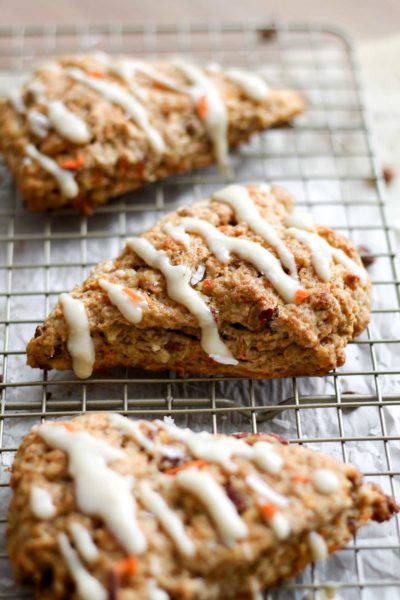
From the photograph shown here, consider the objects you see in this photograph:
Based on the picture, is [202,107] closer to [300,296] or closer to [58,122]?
[58,122]

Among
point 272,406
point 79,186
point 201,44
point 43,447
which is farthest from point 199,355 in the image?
point 201,44

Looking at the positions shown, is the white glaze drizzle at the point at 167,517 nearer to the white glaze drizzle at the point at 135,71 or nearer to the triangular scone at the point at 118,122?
the triangular scone at the point at 118,122

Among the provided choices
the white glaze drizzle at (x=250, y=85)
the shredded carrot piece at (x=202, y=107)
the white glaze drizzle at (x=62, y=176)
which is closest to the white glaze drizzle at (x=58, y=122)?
the white glaze drizzle at (x=62, y=176)

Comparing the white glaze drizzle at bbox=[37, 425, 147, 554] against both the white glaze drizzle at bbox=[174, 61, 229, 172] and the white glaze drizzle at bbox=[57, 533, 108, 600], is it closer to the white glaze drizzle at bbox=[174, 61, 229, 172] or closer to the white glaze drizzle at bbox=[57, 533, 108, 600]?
the white glaze drizzle at bbox=[57, 533, 108, 600]

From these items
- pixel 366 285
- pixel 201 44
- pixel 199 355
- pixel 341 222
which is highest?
pixel 201 44

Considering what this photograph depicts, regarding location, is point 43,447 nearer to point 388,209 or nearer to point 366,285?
point 366,285

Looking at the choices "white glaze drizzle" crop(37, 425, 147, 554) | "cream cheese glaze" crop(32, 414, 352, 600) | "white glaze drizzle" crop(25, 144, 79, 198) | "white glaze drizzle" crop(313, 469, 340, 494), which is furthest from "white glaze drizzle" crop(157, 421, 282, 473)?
"white glaze drizzle" crop(25, 144, 79, 198)

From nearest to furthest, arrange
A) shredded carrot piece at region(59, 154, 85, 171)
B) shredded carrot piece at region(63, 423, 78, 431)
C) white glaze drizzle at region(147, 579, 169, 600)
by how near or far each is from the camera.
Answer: white glaze drizzle at region(147, 579, 169, 600)
shredded carrot piece at region(63, 423, 78, 431)
shredded carrot piece at region(59, 154, 85, 171)
